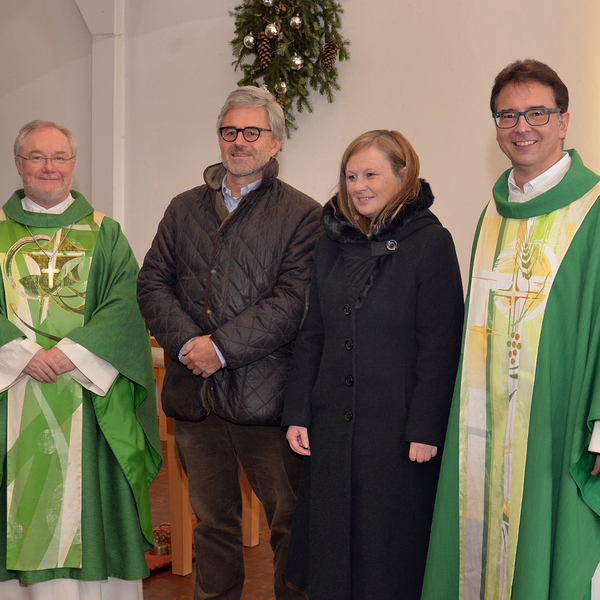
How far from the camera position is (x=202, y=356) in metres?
2.21

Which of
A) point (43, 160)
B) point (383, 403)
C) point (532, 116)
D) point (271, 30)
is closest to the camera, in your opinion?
point (532, 116)

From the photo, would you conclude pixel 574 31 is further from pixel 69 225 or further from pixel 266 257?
pixel 69 225

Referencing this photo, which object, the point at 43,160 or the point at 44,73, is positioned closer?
the point at 43,160

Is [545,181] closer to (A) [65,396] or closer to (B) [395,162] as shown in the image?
(B) [395,162]

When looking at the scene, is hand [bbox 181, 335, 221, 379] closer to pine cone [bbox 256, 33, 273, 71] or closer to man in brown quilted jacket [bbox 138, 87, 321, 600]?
man in brown quilted jacket [bbox 138, 87, 321, 600]

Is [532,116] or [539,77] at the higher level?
[539,77]

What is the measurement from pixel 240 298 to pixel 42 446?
925mm

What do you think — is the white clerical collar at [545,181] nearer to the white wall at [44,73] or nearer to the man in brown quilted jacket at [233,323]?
the man in brown quilted jacket at [233,323]

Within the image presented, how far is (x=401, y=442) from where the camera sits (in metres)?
1.97

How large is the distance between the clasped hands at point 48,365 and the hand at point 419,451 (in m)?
1.23

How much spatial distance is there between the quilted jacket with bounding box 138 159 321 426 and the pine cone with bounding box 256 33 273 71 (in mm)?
1876

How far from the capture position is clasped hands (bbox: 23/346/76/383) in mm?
2475

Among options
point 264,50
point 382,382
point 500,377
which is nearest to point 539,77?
point 500,377

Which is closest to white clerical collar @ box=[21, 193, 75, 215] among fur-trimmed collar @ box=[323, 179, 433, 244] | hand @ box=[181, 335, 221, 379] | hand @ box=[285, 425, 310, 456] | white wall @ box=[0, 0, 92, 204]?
hand @ box=[181, 335, 221, 379]
